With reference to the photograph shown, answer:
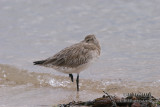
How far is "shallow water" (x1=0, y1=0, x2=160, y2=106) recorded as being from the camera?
28.9ft

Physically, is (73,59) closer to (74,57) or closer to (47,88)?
(74,57)

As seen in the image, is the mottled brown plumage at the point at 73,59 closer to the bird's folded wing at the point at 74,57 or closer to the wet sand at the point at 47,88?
the bird's folded wing at the point at 74,57

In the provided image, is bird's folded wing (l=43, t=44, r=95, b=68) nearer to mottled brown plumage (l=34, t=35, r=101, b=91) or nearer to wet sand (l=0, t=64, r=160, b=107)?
mottled brown plumage (l=34, t=35, r=101, b=91)

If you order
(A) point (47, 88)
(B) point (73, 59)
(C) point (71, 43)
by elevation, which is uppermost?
(C) point (71, 43)

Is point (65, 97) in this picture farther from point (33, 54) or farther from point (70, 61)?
point (33, 54)

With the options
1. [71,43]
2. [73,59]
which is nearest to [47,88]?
[73,59]

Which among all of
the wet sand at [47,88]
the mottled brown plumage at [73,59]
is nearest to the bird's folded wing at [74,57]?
the mottled brown plumage at [73,59]

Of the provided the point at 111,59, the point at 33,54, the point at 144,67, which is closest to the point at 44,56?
the point at 33,54

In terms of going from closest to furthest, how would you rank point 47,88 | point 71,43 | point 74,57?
1. point 47,88
2. point 74,57
3. point 71,43

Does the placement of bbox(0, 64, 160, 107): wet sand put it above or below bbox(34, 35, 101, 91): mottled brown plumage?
below

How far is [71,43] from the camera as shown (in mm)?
13367

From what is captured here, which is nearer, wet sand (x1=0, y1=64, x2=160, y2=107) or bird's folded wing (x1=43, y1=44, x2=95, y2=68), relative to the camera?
wet sand (x1=0, y1=64, x2=160, y2=107)

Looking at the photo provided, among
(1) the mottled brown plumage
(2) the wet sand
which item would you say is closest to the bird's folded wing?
(1) the mottled brown plumage

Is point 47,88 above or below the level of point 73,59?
below
